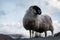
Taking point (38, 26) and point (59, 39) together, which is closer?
point (59, 39)

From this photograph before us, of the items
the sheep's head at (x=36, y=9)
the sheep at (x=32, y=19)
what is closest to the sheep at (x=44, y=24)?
the sheep at (x=32, y=19)

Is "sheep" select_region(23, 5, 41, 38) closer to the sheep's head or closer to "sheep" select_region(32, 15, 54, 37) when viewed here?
the sheep's head

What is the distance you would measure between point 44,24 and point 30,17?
2.64m

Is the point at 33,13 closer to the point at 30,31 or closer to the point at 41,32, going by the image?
the point at 30,31

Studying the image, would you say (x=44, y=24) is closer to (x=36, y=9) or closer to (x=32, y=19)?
(x=32, y=19)

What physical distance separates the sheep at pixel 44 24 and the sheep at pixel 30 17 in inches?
28.7

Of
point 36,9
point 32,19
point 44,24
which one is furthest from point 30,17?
point 44,24

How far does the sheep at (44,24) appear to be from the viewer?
16514 millimetres

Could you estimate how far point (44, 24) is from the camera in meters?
17.5

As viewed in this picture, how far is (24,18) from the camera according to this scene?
1543 cm

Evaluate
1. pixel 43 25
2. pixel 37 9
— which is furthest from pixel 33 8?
pixel 43 25

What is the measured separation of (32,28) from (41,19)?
183cm

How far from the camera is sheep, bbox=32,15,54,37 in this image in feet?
54.2

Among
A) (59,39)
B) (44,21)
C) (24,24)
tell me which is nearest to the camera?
(59,39)
